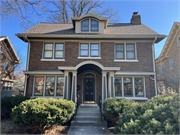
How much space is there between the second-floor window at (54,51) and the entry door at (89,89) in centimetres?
304

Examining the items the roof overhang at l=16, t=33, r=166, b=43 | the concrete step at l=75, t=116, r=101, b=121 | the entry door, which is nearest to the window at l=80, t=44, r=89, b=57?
the roof overhang at l=16, t=33, r=166, b=43

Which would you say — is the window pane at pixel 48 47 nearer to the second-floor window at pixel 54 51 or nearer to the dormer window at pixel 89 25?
the second-floor window at pixel 54 51

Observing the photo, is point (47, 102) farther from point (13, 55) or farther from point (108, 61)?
point (13, 55)

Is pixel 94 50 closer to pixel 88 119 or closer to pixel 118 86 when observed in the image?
pixel 118 86

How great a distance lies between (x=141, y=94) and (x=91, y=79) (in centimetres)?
428

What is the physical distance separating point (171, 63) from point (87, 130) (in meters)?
16.8

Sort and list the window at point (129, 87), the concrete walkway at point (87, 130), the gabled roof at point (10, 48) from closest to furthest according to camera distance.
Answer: the concrete walkway at point (87, 130), the window at point (129, 87), the gabled roof at point (10, 48)

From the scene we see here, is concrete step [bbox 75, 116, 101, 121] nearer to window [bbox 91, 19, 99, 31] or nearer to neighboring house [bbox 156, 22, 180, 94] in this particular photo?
window [bbox 91, 19, 99, 31]

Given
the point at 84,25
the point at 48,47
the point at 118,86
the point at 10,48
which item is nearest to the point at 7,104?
the point at 48,47

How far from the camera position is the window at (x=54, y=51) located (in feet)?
36.7

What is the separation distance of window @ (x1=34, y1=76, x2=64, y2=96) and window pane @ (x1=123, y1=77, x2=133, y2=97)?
5.20m

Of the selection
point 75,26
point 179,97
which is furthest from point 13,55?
point 179,97

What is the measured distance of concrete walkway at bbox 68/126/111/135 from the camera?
21.0ft

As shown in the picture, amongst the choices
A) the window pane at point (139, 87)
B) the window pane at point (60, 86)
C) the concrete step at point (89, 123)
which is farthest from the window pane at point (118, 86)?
the window pane at point (60, 86)
